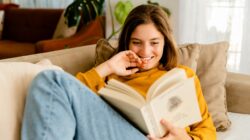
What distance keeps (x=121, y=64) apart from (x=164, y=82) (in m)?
0.39

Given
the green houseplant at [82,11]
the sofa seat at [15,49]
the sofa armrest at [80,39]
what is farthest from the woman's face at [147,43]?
the sofa seat at [15,49]

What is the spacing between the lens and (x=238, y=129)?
1.50 meters

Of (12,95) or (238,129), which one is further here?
(238,129)

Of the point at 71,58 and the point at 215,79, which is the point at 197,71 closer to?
the point at 215,79

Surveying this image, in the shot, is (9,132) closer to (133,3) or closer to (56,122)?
(56,122)

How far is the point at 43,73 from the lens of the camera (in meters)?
0.96

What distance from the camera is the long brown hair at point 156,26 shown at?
138 centimetres

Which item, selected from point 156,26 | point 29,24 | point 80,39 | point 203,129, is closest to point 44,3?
point 29,24

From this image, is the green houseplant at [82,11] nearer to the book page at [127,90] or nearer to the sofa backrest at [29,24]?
the sofa backrest at [29,24]

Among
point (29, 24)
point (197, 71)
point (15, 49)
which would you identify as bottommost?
point (15, 49)

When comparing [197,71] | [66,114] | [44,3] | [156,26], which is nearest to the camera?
[66,114]

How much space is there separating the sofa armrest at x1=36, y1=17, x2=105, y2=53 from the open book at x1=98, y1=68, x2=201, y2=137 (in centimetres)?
211

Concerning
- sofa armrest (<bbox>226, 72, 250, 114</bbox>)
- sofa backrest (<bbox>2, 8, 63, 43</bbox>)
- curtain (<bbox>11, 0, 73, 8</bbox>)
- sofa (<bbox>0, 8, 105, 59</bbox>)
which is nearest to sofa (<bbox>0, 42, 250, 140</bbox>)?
sofa armrest (<bbox>226, 72, 250, 114</bbox>)

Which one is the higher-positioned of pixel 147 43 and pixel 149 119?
pixel 147 43
